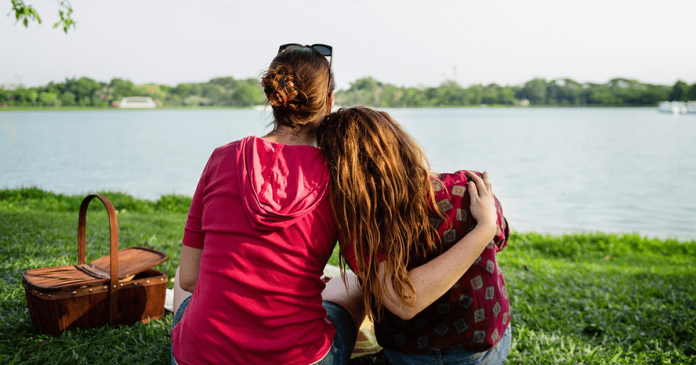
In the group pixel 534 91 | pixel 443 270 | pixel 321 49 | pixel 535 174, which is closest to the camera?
pixel 443 270

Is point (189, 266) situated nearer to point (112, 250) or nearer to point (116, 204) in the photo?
point (112, 250)

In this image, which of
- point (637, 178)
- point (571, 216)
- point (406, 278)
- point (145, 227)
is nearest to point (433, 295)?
point (406, 278)

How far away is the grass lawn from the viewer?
2586 mm

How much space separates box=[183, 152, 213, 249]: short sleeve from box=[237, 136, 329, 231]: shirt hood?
21 centimetres

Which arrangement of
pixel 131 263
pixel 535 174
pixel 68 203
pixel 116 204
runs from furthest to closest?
1. pixel 535 174
2. pixel 116 204
3. pixel 68 203
4. pixel 131 263

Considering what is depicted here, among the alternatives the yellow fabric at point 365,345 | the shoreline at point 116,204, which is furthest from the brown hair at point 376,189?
the shoreline at point 116,204

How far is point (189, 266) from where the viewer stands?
1.82m

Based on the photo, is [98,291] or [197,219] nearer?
[197,219]

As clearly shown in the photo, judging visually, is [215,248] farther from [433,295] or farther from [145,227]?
[145,227]

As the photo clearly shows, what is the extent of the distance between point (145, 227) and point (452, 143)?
3027 cm

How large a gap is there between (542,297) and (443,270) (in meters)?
2.69

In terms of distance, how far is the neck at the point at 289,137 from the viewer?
1.70m

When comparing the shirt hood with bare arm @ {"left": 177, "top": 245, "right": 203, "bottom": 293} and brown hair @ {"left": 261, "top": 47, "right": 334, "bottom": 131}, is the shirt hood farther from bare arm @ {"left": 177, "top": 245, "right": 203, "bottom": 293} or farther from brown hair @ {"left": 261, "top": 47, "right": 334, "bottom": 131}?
bare arm @ {"left": 177, "top": 245, "right": 203, "bottom": 293}

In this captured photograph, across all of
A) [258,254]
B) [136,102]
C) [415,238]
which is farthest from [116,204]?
[136,102]
